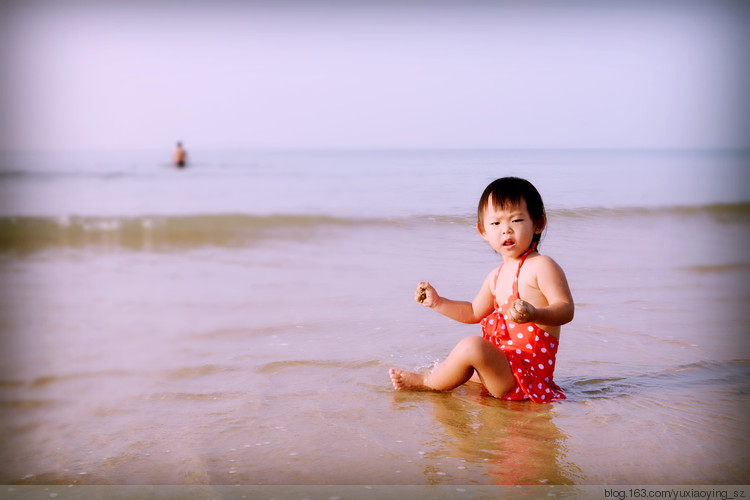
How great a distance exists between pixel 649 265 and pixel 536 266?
202 cm

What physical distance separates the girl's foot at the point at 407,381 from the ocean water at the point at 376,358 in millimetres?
52

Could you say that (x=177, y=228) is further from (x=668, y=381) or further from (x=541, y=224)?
(x=668, y=381)

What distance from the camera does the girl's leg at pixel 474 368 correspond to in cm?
199

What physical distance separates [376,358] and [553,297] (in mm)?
666

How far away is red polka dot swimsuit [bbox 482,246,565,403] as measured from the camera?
201cm

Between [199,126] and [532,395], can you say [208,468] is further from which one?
[199,126]

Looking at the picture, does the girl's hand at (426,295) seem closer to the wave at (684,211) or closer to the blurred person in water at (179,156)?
the wave at (684,211)

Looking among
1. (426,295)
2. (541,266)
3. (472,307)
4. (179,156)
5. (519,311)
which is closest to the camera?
(519,311)

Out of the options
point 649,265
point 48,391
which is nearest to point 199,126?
point 649,265

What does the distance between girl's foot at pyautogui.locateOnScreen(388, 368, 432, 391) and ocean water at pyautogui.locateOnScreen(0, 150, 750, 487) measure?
0.05 meters

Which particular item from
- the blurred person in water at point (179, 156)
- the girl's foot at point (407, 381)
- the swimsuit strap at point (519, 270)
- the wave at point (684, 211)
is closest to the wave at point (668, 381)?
the swimsuit strap at point (519, 270)

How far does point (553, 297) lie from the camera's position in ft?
6.72

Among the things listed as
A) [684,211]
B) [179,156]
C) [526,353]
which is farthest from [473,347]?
[179,156]

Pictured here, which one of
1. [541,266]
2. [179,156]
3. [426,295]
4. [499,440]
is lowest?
[499,440]
